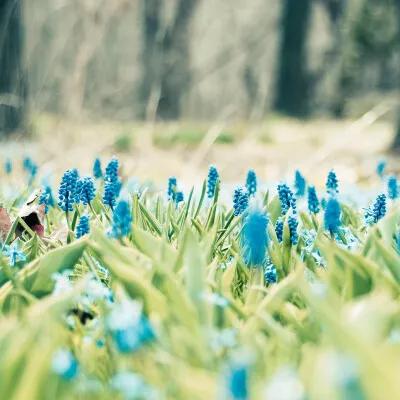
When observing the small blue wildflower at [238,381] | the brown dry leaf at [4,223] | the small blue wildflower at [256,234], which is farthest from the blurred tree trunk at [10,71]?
the small blue wildflower at [238,381]

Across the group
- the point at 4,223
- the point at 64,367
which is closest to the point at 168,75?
the point at 4,223

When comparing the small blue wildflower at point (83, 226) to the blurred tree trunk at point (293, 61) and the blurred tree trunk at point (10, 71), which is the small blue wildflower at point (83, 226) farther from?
the blurred tree trunk at point (293, 61)

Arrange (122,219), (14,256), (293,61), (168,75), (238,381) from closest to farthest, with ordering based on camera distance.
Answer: (238,381) → (122,219) → (14,256) → (168,75) → (293,61)

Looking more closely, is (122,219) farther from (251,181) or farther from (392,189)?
(392,189)

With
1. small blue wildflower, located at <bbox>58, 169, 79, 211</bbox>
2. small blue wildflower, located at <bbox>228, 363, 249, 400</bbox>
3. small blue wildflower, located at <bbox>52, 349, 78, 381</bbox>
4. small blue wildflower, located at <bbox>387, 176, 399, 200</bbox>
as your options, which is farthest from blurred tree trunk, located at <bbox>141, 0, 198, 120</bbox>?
small blue wildflower, located at <bbox>228, 363, 249, 400</bbox>

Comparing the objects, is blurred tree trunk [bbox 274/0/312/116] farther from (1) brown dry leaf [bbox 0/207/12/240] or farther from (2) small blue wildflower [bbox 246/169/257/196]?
(1) brown dry leaf [bbox 0/207/12/240]

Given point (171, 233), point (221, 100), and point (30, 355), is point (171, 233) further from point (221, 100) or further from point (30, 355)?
point (221, 100)
